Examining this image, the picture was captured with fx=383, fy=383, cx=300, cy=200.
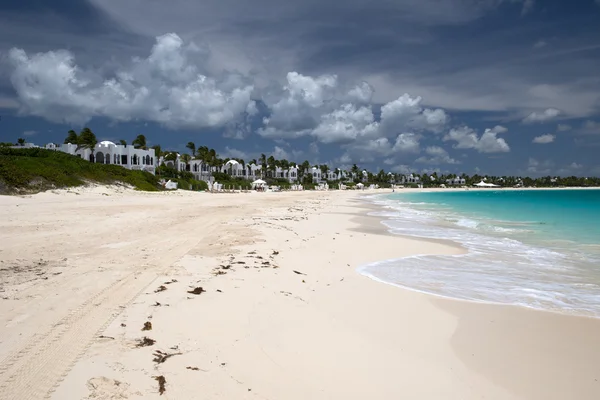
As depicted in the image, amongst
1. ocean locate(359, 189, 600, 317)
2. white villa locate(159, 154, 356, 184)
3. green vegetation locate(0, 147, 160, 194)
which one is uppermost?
white villa locate(159, 154, 356, 184)

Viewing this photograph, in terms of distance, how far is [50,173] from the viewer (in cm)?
3209

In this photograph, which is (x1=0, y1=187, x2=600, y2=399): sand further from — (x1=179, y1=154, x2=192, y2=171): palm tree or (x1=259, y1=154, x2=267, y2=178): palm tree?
(x1=259, y1=154, x2=267, y2=178): palm tree

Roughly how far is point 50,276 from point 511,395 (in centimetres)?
704

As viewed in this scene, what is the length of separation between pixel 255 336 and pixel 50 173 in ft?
113

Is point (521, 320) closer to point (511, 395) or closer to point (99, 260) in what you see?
point (511, 395)

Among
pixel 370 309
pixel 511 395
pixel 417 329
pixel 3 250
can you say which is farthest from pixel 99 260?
pixel 511 395

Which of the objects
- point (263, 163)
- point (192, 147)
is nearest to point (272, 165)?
point (263, 163)

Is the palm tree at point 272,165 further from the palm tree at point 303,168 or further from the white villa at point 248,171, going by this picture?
the palm tree at point 303,168

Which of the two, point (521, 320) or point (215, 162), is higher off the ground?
point (215, 162)

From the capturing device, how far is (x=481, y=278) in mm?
8586

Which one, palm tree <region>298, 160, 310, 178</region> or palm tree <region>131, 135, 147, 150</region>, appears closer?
palm tree <region>131, 135, 147, 150</region>

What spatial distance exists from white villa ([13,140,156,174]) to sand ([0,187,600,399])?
185 ft

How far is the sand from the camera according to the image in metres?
3.54

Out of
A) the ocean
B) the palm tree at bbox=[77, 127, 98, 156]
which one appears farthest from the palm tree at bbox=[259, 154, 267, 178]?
the ocean
